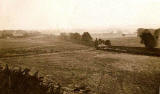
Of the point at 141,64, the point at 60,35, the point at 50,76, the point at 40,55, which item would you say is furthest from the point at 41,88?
the point at 141,64

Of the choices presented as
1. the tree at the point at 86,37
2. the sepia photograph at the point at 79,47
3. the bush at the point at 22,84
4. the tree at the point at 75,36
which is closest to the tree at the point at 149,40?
the sepia photograph at the point at 79,47

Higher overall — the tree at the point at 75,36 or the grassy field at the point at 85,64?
the tree at the point at 75,36

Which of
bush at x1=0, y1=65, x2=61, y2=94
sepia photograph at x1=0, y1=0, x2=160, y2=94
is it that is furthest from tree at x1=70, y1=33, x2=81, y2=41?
bush at x1=0, y1=65, x2=61, y2=94

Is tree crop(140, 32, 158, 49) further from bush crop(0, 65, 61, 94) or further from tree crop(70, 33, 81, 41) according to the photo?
bush crop(0, 65, 61, 94)

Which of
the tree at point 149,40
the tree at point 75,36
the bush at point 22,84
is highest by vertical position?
the tree at point 75,36

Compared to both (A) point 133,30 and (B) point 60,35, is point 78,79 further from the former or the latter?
(A) point 133,30

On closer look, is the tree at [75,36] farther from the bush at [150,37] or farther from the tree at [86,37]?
the bush at [150,37]

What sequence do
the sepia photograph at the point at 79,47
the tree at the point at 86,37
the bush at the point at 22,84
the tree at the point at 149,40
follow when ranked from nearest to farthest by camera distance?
the bush at the point at 22,84 → the sepia photograph at the point at 79,47 → the tree at the point at 149,40 → the tree at the point at 86,37

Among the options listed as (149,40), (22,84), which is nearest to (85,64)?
(22,84)

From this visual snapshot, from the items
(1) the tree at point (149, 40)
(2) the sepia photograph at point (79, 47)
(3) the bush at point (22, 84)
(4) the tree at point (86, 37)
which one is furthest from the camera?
(4) the tree at point (86, 37)
